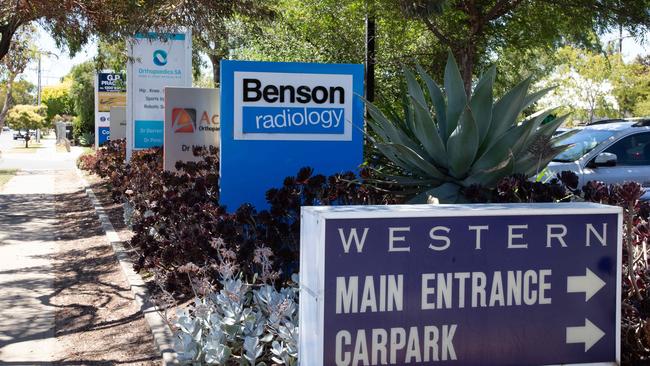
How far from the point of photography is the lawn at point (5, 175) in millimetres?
25544

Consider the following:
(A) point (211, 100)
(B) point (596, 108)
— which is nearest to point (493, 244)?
(A) point (211, 100)

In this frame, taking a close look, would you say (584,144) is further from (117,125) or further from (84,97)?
(84,97)

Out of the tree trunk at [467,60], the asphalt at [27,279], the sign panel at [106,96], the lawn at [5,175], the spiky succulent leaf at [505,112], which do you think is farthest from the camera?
the sign panel at [106,96]

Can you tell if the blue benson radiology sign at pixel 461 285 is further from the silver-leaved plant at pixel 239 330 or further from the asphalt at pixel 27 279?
the asphalt at pixel 27 279

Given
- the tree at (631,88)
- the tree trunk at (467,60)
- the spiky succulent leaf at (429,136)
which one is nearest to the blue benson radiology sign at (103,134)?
the tree trunk at (467,60)

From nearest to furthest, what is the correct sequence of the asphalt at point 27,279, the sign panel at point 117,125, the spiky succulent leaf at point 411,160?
1. the spiky succulent leaf at point 411,160
2. the asphalt at point 27,279
3. the sign panel at point 117,125

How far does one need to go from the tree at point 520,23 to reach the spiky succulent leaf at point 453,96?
3879 millimetres

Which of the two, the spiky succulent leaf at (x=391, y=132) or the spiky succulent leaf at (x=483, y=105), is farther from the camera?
the spiky succulent leaf at (x=391, y=132)

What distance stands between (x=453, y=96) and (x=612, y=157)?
5926 mm

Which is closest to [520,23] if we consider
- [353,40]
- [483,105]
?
[353,40]

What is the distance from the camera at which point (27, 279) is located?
9.55 meters

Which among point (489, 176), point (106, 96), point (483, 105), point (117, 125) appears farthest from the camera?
point (106, 96)

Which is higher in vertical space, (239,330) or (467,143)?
(467,143)

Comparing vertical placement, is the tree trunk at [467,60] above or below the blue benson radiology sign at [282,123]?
above
